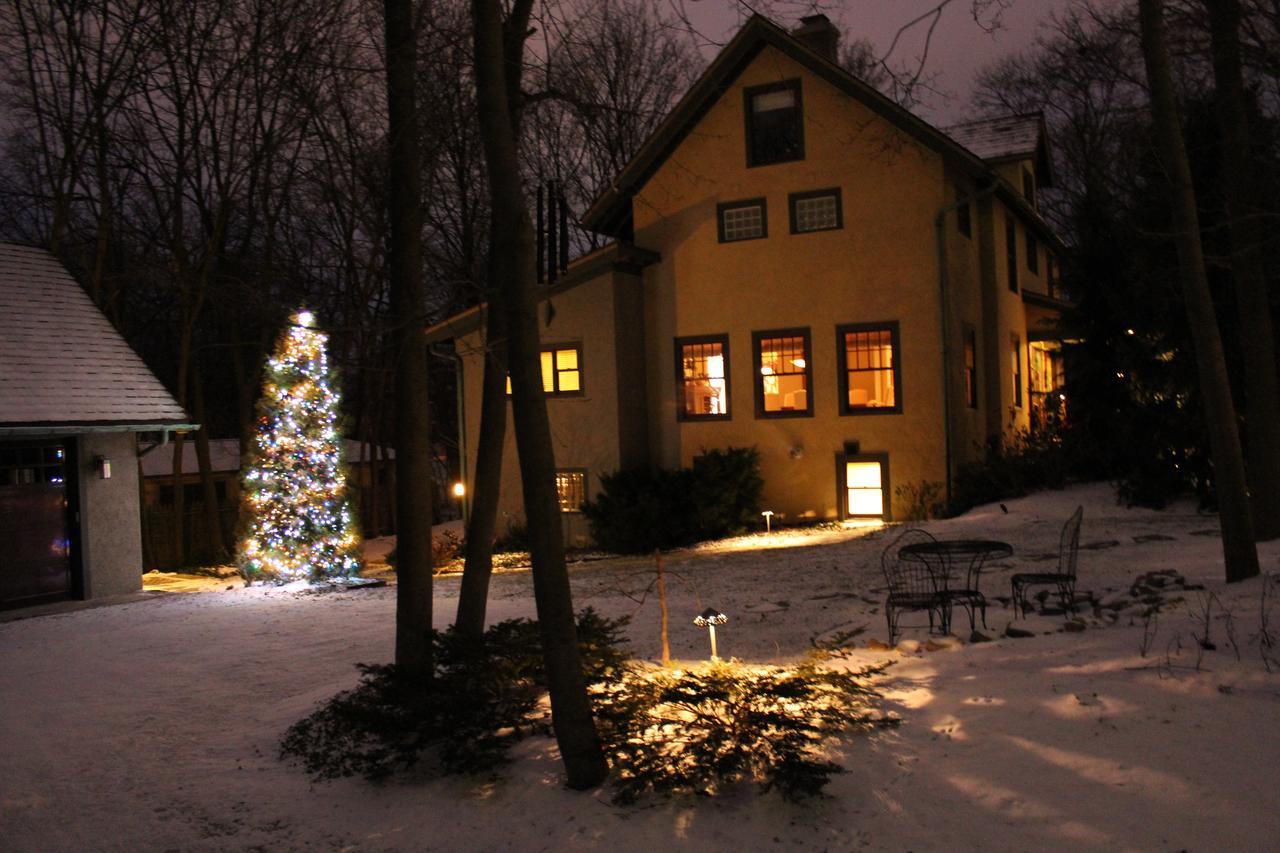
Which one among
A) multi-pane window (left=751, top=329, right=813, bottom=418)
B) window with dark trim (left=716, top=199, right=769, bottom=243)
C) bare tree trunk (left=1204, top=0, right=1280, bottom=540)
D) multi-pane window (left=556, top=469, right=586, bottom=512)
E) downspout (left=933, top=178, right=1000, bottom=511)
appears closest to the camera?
bare tree trunk (left=1204, top=0, right=1280, bottom=540)

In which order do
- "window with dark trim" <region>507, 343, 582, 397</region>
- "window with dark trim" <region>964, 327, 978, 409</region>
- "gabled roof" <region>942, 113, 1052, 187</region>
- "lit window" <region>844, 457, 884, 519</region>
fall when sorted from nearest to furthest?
"lit window" <region>844, 457, 884, 519</region>, "window with dark trim" <region>964, 327, 978, 409</region>, "window with dark trim" <region>507, 343, 582, 397</region>, "gabled roof" <region>942, 113, 1052, 187</region>

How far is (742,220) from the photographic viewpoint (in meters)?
20.8

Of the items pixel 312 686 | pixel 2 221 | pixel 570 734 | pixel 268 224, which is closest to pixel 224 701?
pixel 312 686

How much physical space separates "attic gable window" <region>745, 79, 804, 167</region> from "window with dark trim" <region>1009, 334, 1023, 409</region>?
303 inches

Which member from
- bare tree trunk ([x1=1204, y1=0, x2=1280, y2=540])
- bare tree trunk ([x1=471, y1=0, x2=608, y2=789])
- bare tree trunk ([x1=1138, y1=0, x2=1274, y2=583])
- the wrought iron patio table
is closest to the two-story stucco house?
the wrought iron patio table

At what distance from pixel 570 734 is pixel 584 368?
16.1 m

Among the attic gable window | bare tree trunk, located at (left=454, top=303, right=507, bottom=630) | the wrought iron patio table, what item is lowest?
the wrought iron patio table

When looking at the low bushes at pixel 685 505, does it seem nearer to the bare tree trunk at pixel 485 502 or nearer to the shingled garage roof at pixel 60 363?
the shingled garage roof at pixel 60 363

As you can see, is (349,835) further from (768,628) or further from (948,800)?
(768,628)

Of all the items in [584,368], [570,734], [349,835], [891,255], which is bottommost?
[349,835]

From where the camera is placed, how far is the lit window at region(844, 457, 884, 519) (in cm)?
1998

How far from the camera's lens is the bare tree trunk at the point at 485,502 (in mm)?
7941

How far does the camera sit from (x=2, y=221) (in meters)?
26.7

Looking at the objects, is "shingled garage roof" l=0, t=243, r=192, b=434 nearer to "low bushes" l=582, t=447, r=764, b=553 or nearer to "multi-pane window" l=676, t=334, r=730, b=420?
"low bushes" l=582, t=447, r=764, b=553
